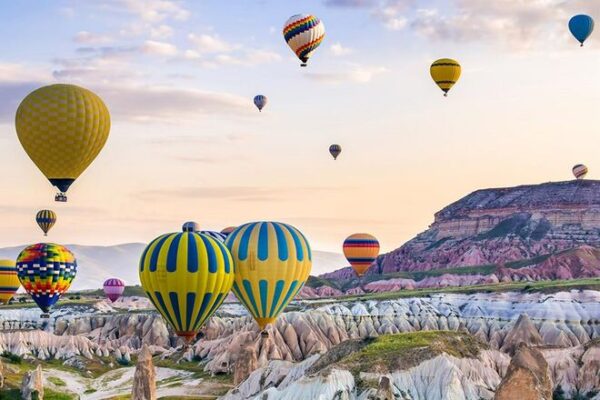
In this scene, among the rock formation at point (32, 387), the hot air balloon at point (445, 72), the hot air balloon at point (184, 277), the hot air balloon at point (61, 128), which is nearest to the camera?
the hot air balloon at point (184, 277)

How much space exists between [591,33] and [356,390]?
7119 centimetres

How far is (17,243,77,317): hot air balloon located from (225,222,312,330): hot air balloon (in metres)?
41.9

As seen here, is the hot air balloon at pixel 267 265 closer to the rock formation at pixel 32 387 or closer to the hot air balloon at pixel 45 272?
the rock formation at pixel 32 387

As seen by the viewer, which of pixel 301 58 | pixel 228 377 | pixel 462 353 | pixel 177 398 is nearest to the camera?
pixel 462 353

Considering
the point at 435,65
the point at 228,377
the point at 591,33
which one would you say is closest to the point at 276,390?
the point at 228,377

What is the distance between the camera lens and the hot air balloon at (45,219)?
167625 mm

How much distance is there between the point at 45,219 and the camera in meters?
168

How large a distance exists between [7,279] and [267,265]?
81438mm

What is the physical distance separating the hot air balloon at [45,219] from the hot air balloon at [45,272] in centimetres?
4141

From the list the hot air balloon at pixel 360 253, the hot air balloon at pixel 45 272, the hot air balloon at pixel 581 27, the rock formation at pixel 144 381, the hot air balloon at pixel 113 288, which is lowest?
the rock formation at pixel 144 381

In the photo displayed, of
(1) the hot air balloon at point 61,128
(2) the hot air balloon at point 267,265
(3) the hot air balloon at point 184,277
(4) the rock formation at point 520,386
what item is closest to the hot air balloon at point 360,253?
(2) the hot air balloon at point 267,265

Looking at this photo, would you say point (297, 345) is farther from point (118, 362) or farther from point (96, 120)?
point (96, 120)

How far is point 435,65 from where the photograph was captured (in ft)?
429

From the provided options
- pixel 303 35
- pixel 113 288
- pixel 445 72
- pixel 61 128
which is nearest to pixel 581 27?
pixel 445 72
